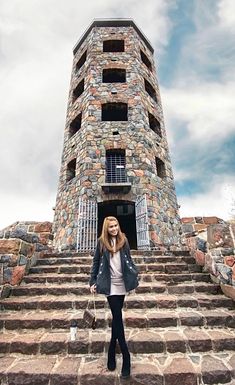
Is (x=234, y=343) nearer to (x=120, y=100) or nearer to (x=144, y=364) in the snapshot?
(x=144, y=364)

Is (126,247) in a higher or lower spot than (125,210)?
lower

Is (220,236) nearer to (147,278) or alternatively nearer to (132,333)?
(147,278)

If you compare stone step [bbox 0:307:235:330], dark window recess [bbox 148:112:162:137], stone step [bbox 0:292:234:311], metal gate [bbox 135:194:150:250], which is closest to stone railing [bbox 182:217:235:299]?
stone step [bbox 0:292:234:311]

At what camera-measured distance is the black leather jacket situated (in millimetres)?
2359

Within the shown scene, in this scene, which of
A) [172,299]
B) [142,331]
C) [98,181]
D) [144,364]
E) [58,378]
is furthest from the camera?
[98,181]

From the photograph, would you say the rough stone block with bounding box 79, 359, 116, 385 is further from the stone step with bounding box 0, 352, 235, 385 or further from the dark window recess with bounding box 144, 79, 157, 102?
the dark window recess with bounding box 144, 79, 157, 102

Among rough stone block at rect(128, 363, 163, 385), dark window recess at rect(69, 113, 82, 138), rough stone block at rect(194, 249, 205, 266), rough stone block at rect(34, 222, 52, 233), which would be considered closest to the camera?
rough stone block at rect(128, 363, 163, 385)

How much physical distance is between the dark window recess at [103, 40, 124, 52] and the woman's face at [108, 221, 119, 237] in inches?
525

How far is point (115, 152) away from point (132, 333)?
792cm

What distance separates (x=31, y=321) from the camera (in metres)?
3.22

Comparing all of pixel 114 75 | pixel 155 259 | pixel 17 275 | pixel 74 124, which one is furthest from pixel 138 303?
pixel 114 75

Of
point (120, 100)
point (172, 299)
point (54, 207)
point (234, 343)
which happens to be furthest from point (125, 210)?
point (234, 343)

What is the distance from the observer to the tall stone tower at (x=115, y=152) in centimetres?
877

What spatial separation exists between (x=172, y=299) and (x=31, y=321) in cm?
211
